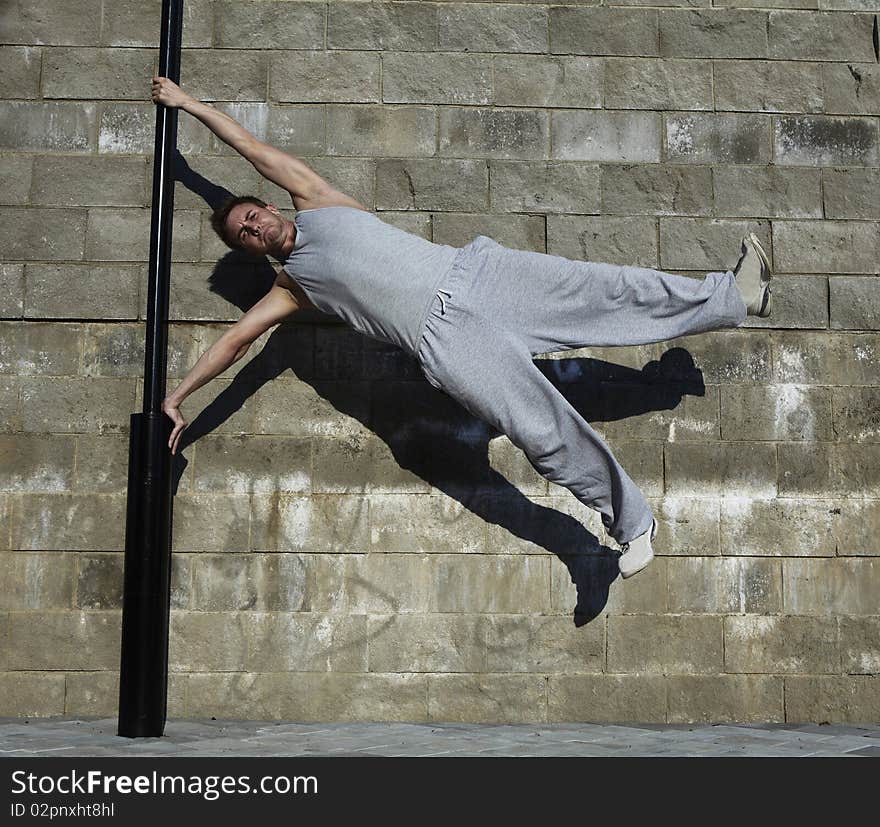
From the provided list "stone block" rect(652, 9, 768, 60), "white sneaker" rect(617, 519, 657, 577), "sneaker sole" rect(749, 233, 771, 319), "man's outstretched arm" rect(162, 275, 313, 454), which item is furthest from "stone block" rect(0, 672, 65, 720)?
"stone block" rect(652, 9, 768, 60)

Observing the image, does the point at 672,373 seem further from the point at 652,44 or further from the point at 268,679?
the point at 268,679

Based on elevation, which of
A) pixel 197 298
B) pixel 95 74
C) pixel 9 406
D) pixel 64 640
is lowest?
pixel 64 640

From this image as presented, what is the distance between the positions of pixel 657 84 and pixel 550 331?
4.95ft

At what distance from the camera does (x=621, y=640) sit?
4.66 meters

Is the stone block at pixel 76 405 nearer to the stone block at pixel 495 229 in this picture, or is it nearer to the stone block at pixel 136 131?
the stone block at pixel 136 131

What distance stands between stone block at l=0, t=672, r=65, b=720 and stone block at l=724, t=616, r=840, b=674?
283cm

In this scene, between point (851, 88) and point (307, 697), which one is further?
point (851, 88)

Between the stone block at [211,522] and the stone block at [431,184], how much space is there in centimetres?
148

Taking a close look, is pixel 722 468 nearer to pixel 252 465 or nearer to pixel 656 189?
pixel 656 189

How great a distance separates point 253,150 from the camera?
175 inches

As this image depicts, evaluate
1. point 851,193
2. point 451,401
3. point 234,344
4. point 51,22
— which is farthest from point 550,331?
point 51,22

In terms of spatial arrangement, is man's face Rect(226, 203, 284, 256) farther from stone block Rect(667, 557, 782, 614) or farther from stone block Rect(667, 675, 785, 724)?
stone block Rect(667, 675, 785, 724)

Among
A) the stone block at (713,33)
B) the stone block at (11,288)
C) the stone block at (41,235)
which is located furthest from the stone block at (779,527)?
the stone block at (11,288)

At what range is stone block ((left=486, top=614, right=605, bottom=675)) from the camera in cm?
462
